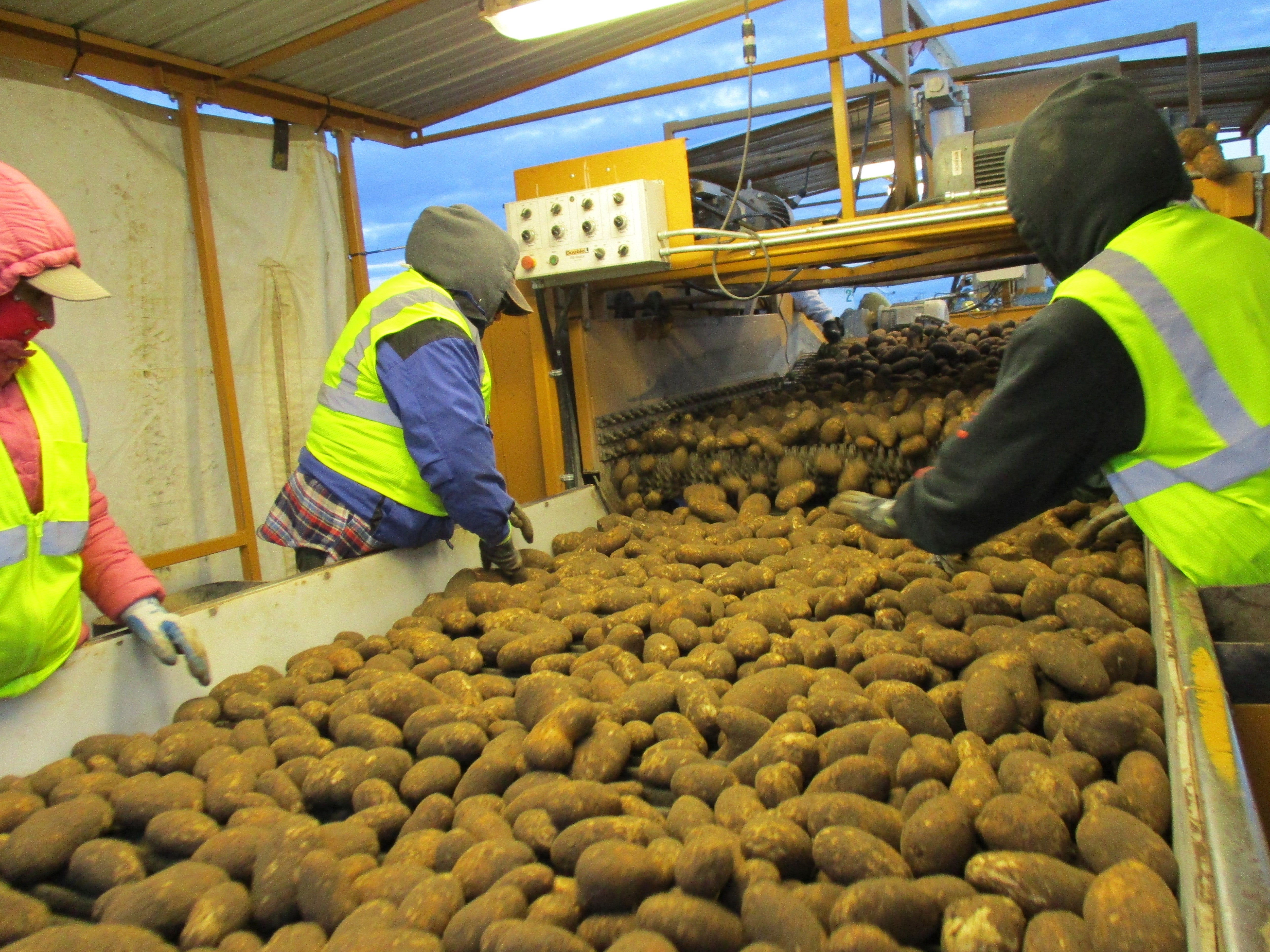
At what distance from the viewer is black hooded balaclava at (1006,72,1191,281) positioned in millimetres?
1358

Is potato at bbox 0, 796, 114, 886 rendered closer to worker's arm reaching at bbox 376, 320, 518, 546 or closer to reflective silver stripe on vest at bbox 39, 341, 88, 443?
reflective silver stripe on vest at bbox 39, 341, 88, 443

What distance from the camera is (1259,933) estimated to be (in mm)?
548

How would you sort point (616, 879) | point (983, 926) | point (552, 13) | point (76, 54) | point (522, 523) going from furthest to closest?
point (76, 54) < point (552, 13) < point (522, 523) < point (616, 879) < point (983, 926)

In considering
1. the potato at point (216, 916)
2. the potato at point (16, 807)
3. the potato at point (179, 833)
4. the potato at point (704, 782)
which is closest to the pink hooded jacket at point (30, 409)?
the potato at point (16, 807)

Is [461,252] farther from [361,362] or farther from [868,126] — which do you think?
[868,126]

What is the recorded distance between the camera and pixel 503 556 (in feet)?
7.25

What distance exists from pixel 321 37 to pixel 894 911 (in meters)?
3.40

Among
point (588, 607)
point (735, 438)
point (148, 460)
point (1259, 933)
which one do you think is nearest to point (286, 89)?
point (148, 460)

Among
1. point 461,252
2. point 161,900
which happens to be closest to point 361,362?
point 461,252

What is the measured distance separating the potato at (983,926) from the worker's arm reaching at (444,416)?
1.40 meters

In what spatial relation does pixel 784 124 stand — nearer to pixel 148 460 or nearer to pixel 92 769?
pixel 148 460

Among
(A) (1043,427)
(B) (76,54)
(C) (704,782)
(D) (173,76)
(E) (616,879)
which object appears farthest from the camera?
(D) (173,76)

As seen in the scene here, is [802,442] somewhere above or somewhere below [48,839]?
above

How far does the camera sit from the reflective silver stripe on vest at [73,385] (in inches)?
61.0
